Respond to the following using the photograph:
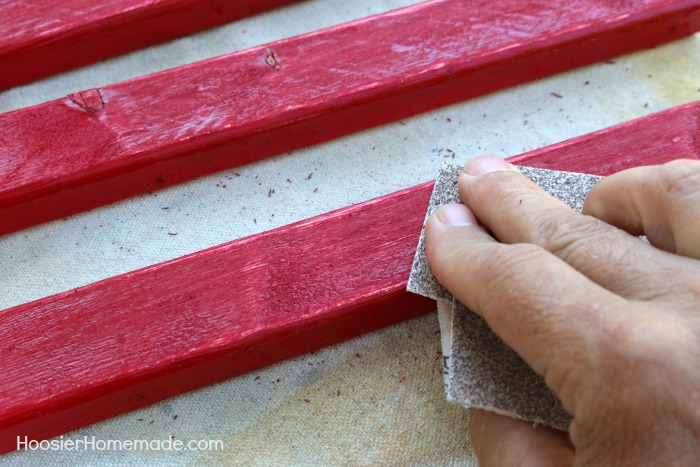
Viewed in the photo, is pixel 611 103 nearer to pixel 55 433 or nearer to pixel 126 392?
pixel 126 392

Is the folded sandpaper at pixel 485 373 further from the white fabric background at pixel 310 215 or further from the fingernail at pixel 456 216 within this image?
the white fabric background at pixel 310 215

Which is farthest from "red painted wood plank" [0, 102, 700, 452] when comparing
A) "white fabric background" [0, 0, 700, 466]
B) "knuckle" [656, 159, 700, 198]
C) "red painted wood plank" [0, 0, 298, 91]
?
"red painted wood plank" [0, 0, 298, 91]

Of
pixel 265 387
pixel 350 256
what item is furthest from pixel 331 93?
pixel 265 387

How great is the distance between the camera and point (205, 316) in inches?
39.3

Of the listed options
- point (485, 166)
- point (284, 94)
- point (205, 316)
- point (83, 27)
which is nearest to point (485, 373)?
point (485, 166)

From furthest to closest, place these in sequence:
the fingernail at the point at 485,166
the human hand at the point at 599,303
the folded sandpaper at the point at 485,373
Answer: the fingernail at the point at 485,166 < the folded sandpaper at the point at 485,373 < the human hand at the point at 599,303

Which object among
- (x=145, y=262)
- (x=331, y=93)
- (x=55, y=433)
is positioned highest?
(x=331, y=93)

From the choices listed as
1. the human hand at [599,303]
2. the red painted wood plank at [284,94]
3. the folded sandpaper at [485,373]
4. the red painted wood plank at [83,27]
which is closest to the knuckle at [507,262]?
the human hand at [599,303]

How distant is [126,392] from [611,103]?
1100 millimetres

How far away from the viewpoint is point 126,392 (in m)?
0.99

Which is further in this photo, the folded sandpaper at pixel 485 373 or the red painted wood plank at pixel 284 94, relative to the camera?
the red painted wood plank at pixel 284 94

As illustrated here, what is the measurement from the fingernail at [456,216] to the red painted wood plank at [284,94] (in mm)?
363

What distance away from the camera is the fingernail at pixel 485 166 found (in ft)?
3.14

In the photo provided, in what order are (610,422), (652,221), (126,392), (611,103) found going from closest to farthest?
(610,422) → (652,221) → (126,392) → (611,103)
